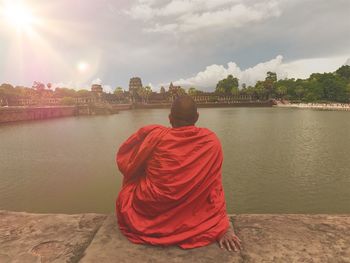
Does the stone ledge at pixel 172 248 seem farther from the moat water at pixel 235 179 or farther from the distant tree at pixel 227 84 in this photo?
the distant tree at pixel 227 84

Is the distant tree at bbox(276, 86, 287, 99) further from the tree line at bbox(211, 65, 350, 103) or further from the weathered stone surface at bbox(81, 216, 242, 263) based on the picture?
the weathered stone surface at bbox(81, 216, 242, 263)

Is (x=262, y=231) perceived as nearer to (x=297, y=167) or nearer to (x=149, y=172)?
(x=149, y=172)

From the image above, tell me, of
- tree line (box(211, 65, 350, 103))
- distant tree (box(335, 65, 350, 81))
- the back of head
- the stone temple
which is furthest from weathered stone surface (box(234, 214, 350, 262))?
distant tree (box(335, 65, 350, 81))

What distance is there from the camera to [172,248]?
258cm

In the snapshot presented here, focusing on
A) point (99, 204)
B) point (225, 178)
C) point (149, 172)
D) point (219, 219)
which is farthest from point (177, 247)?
point (225, 178)

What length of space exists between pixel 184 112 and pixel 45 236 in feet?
5.77

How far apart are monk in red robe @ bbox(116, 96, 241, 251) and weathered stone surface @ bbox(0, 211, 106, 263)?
1.35ft

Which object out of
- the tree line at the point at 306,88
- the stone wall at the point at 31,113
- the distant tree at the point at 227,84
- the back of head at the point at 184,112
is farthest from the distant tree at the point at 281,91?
the back of head at the point at 184,112

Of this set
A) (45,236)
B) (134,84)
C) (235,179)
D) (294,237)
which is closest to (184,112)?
(294,237)

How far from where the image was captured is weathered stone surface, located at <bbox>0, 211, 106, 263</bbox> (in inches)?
97.4

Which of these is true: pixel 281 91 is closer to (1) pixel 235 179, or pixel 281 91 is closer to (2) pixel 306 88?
(2) pixel 306 88

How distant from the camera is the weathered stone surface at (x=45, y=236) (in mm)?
2475

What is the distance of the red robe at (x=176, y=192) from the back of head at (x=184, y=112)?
9cm

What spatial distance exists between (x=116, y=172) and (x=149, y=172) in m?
9.40
